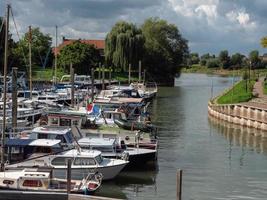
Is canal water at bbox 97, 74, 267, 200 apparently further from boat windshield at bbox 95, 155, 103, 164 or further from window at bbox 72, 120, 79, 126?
window at bbox 72, 120, 79, 126

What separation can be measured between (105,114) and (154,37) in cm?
9191

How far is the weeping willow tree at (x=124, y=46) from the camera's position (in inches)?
4813

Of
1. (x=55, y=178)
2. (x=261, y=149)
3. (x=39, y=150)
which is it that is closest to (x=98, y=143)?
(x=39, y=150)

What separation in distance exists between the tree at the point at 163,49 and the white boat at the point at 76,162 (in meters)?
98.7

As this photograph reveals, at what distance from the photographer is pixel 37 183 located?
2603 cm

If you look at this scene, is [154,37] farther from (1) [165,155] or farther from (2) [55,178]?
(2) [55,178]

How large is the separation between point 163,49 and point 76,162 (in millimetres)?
108165

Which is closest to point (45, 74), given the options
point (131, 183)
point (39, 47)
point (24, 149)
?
point (39, 47)

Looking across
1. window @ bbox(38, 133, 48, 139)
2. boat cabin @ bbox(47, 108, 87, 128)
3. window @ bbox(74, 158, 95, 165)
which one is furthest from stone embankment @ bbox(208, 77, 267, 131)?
window @ bbox(74, 158, 95, 165)

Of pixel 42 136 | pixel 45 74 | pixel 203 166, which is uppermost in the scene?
pixel 45 74

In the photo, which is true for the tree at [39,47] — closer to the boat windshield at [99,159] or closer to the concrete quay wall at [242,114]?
the concrete quay wall at [242,114]

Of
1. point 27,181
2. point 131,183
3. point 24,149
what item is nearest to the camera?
point 27,181

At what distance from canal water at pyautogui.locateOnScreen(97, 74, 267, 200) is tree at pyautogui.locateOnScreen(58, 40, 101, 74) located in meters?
59.8

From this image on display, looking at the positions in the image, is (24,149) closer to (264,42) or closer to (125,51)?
(264,42)
